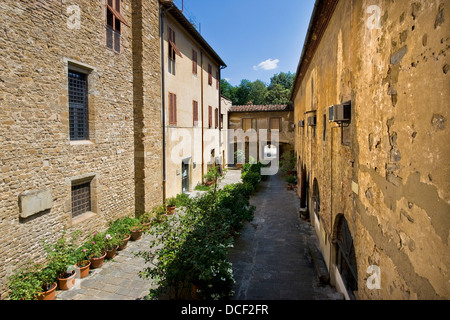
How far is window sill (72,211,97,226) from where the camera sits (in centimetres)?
744

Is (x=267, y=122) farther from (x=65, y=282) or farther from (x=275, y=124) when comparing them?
(x=65, y=282)

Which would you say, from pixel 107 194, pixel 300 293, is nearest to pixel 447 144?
pixel 300 293

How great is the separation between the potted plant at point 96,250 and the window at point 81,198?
836 millimetres

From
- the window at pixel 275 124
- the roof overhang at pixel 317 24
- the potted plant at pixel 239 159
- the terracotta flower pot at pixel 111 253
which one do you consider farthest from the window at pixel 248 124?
the terracotta flower pot at pixel 111 253

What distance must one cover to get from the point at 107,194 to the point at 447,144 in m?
8.69

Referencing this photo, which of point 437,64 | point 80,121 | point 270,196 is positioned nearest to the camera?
point 437,64

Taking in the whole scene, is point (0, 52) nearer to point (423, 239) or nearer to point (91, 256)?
point (91, 256)

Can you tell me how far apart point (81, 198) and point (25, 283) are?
2796mm

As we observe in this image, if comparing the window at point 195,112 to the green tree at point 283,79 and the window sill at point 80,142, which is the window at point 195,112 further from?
the green tree at point 283,79

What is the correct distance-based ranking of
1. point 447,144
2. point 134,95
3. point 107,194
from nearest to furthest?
point 447,144, point 107,194, point 134,95

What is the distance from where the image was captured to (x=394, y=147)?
261 cm

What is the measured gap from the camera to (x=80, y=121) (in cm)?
775

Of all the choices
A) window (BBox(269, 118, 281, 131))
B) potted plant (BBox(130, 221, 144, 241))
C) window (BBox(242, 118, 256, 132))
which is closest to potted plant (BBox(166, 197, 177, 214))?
potted plant (BBox(130, 221, 144, 241))
